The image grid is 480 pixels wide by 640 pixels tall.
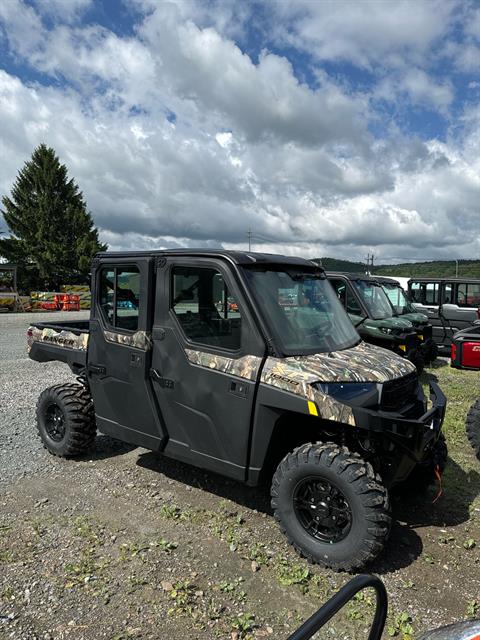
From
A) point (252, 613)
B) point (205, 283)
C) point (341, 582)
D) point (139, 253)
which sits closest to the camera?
point (252, 613)

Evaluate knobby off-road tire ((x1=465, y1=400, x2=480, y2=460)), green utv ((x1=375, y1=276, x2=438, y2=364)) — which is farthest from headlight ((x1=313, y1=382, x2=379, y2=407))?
green utv ((x1=375, y1=276, x2=438, y2=364))

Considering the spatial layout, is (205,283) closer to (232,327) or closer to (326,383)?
(232,327)

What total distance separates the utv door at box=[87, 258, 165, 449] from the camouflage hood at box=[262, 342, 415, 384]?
129 centimetres

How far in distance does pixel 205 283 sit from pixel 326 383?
1383 mm

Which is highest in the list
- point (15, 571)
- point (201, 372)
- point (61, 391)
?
point (201, 372)

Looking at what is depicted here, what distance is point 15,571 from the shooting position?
3.29 m

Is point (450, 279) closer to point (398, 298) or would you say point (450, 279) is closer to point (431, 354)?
point (398, 298)

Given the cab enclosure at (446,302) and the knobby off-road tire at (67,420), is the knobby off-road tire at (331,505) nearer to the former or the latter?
the knobby off-road tire at (67,420)

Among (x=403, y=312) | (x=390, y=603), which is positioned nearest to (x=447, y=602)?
(x=390, y=603)

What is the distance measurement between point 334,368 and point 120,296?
2.21m

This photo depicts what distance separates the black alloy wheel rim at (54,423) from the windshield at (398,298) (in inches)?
321

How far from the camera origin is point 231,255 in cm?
389

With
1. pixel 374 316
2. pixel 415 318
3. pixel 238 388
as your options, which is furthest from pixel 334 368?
pixel 415 318

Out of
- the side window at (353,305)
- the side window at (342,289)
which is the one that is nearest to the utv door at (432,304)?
the side window at (353,305)
